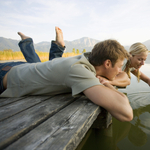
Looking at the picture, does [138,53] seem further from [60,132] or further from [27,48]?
[60,132]

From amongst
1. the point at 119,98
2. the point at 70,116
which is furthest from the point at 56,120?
the point at 119,98

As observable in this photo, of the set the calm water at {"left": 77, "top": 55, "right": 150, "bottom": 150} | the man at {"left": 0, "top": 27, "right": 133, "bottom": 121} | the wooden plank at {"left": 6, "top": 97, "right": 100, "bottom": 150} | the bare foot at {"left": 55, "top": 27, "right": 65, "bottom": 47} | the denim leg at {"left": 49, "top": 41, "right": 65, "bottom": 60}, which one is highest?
the bare foot at {"left": 55, "top": 27, "right": 65, "bottom": 47}

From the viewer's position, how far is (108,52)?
148 cm

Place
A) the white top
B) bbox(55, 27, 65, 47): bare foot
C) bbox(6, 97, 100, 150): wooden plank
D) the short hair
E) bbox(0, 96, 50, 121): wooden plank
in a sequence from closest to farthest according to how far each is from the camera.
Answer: bbox(6, 97, 100, 150): wooden plank
bbox(0, 96, 50, 121): wooden plank
the white top
the short hair
bbox(55, 27, 65, 47): bare foot

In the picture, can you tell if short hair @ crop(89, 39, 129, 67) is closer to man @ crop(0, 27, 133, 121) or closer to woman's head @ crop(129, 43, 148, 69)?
man @ crop(0, 27, 133, 121)

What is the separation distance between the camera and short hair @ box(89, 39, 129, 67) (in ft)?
4.87

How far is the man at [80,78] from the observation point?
1.16 metres

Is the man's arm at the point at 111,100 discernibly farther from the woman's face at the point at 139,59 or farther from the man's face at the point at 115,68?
the woman's face at the point at 139,59

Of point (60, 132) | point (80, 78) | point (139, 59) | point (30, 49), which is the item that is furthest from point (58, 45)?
point (60, 132)

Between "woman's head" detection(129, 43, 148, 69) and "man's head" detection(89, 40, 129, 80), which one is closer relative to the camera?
"man's head" detection(89, 40, 129, 80)

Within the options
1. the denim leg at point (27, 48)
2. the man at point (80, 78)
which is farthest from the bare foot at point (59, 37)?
the man at point (80, 78)

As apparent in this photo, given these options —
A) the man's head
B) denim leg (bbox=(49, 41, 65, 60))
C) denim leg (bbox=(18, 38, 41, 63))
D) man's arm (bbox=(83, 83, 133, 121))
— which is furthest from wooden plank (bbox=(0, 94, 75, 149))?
denim leg (bbox=(18, 38, 41, 63))

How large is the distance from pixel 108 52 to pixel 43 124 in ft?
3.51

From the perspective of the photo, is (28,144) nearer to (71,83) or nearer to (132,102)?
(71,83)
